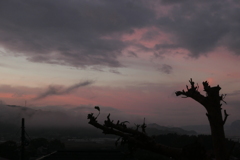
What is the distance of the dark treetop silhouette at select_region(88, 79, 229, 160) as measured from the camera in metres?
4.18

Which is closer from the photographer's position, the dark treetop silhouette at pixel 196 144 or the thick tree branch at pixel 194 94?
the dark treetop silhouette at pixel 196 144

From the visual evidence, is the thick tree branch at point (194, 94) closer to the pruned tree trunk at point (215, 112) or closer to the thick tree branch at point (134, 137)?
the pruned tree trunk at point (215, 112)

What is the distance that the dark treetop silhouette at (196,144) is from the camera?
4184 millimetres

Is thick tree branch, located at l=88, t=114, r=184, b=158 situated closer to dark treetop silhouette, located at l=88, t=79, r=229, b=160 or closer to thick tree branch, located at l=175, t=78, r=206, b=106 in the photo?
dark treetop silhouette, located at l=88, t=79, r=229, b=160

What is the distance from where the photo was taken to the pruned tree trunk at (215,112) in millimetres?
4352

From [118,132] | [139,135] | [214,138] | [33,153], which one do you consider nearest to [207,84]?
[214,138]

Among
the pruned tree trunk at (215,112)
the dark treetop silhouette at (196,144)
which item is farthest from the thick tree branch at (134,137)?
the pruned tree trunk at (215,112)

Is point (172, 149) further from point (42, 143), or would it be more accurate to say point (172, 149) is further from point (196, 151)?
point (42, 143)

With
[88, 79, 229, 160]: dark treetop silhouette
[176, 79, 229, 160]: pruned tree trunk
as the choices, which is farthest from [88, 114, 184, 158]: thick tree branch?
[176, 79, 229, 160]: pruned tree trunk

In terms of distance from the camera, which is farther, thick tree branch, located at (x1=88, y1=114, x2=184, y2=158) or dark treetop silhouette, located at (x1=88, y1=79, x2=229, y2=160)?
thick tree branch, located at (x1=88, y1=114, x2=184, y2=158)

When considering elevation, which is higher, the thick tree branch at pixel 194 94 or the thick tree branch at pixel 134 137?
the thick tree branch at pixel 194 94

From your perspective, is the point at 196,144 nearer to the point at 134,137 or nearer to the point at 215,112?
the point at 215,112

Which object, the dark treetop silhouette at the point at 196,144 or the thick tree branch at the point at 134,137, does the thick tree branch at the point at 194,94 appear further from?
the thick tree branch at the point at 134,137

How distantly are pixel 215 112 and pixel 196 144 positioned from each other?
2.52 feet
